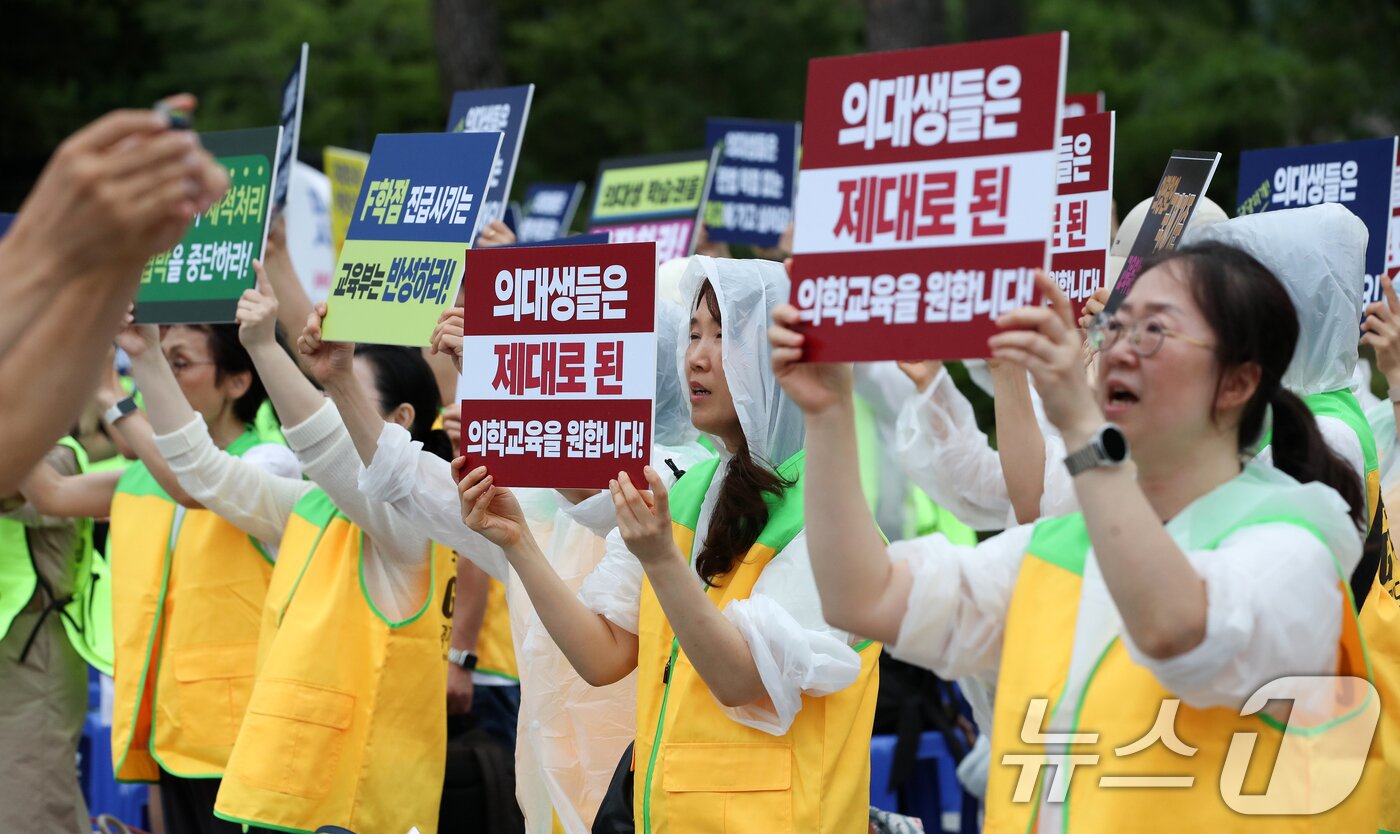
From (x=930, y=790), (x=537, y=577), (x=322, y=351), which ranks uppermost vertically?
(x=322, y=351)

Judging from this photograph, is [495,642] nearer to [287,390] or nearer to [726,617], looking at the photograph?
[287,390]

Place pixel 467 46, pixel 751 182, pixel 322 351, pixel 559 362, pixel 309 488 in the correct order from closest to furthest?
pixel 559 362 < pixel 322 351 < pixel 309 488 < pixel 751 182 < pixel 467 46

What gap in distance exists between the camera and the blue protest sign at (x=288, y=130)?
4777 mm

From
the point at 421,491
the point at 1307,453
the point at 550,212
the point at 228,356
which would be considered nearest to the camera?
the point at 1307,453

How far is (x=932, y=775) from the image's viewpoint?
20.4ft

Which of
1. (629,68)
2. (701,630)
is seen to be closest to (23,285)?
(701,630)

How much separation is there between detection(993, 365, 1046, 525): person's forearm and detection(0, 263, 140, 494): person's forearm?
214 cm

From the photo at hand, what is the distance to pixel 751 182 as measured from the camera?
788 centimetres

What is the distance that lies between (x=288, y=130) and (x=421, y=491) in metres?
1.43

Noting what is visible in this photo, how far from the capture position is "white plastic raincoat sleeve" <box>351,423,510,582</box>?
4004mm

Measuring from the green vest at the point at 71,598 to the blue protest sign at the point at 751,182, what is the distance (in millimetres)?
3307

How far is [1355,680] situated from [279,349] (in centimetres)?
289

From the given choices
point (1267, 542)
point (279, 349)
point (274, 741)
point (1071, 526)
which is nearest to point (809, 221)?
point (1071, 526)

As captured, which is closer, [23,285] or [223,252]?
[23,285]
